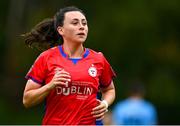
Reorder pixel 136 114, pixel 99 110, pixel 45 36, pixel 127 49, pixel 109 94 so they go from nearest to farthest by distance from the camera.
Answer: pixel 99 110 → pixel 109 94 → pixel 45 36 → pixel 136 114 → pixel 127 49

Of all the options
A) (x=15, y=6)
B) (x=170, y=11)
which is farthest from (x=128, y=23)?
(x=15, y=6)

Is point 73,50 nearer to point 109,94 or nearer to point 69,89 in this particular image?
point 69,89

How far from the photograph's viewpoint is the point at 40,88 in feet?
26.2

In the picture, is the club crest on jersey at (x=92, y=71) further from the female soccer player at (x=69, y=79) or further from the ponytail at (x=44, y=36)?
the ponytail at (x=44, y=36)

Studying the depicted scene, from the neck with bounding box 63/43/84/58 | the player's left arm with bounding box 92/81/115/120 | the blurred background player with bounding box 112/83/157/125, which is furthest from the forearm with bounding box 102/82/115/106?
the blurred background player with bounding box 112/83/157/125

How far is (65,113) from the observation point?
8070 millimetres

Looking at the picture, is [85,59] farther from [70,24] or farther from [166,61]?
[166,61]

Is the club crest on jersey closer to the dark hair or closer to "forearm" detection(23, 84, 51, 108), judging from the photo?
"forearm" detection(23, 84, 51, 108)

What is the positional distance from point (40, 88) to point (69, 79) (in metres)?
0.27

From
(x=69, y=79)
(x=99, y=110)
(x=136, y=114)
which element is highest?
(x=69, y=79)

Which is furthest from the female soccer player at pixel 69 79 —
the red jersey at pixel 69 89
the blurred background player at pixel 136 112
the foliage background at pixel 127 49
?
the foliage background at pixel 127 49

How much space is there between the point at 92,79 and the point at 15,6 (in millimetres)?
17100

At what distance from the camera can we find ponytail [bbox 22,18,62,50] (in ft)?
28.3

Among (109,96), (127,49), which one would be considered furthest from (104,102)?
(127,49)
